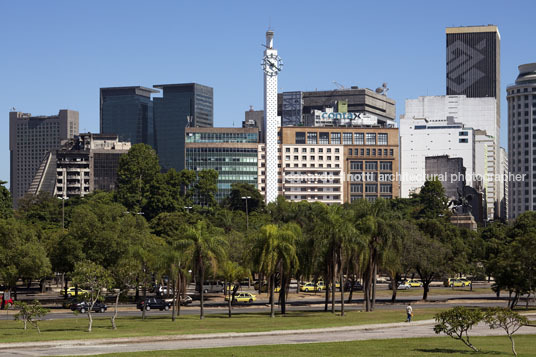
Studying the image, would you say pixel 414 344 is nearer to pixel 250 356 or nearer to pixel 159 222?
pixel 250 356

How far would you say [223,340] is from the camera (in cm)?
6088

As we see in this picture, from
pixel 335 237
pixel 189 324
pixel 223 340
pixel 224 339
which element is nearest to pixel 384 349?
pixel 223 340

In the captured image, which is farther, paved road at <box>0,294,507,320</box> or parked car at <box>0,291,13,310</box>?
parked car at <box>0,291,13,310</box>

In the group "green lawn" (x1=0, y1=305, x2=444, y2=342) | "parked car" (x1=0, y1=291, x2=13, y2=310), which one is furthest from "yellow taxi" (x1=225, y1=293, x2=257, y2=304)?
"parked car" (x1=0, y1=291, x2=13, y2=310)

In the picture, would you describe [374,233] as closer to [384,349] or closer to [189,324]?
[189,324]

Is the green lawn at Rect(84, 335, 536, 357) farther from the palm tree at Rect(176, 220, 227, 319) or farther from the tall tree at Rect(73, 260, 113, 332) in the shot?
the palm tree at Rect(176, 220, 227, 319)

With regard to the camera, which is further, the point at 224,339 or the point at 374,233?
the point at 374,233

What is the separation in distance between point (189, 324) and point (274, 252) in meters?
13.1

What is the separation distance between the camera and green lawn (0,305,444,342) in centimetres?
6450

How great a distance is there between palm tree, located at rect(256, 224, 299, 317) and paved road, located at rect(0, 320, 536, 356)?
51.4 ft

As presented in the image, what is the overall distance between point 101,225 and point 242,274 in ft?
94.4

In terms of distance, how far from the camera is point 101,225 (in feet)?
367

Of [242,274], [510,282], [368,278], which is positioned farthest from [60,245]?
[510,282]

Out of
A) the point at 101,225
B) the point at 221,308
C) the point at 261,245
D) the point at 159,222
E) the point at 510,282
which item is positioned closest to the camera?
the point at 261,245
